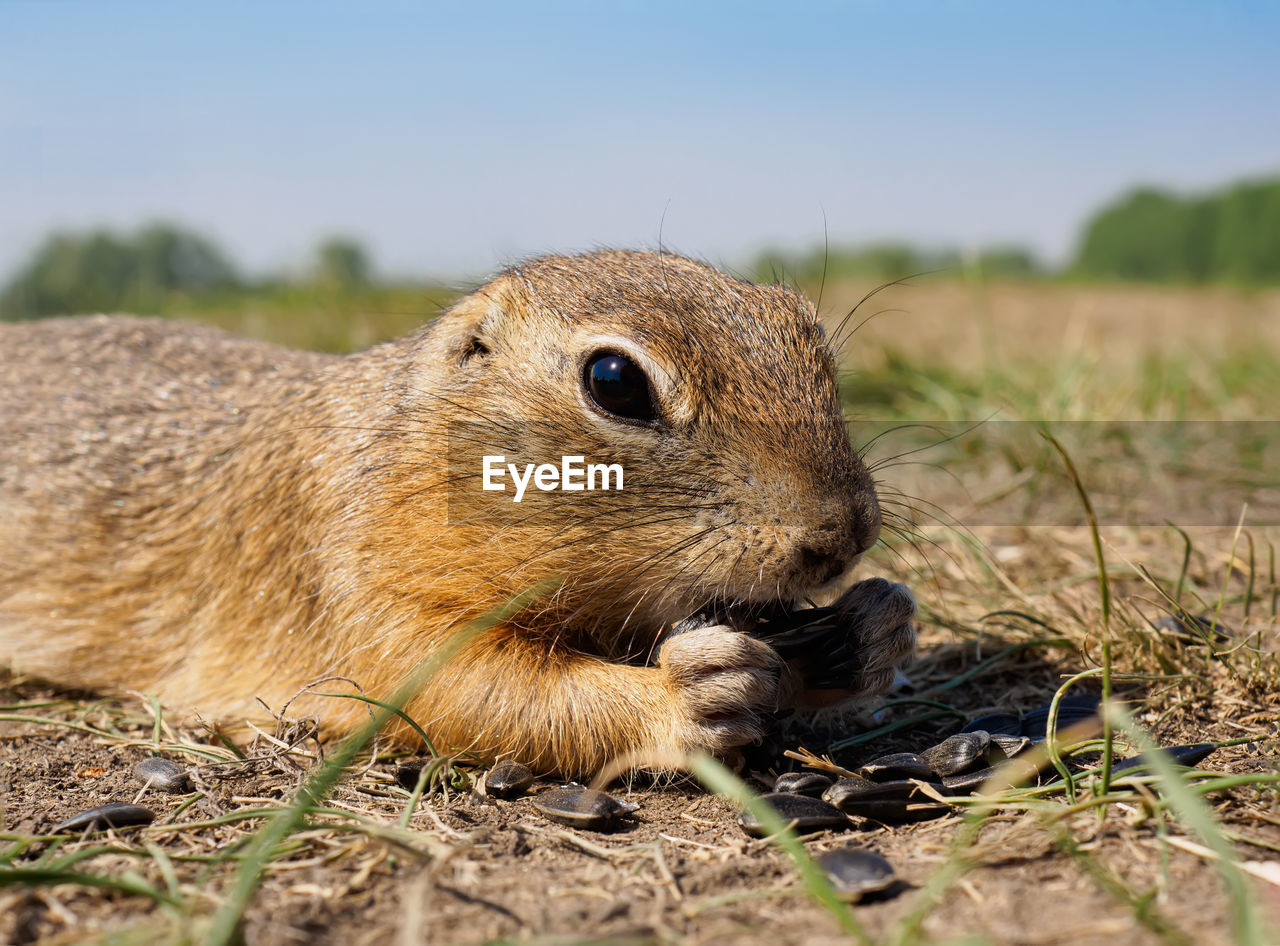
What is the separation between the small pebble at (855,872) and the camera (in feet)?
9.11

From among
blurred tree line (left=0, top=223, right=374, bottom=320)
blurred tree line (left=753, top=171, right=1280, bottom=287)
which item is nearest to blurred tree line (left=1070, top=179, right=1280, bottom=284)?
blurred tree line (left=753, top=171, right=1280, bottom=287)

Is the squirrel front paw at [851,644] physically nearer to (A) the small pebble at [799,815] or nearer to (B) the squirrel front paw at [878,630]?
(B) the squirrel front paw at [878,630]

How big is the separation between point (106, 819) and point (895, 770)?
2693mm

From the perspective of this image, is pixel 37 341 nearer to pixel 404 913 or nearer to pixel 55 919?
pixel 55 919

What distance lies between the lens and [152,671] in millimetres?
5312

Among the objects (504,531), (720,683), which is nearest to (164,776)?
(504,531)

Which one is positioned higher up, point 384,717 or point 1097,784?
point 384,717

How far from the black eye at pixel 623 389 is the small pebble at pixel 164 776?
211cm

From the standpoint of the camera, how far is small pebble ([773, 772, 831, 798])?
369 centimetres

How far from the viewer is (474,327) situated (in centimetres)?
461

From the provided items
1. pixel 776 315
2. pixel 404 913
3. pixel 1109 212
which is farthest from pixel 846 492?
pixel 1109 212

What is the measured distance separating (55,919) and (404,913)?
884mm

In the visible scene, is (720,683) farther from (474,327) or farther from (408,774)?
(474,327)

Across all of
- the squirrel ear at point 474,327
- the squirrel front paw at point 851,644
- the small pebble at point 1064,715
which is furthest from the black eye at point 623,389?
the small pebble at point 1064,715
